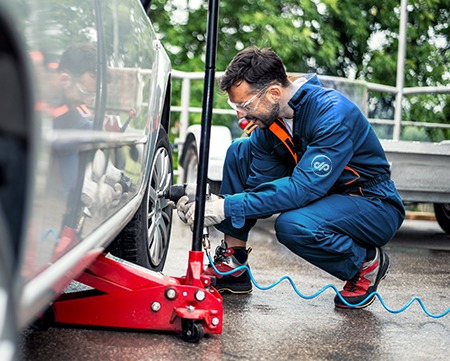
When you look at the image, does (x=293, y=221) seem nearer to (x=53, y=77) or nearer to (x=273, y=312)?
(x=273, y=312)

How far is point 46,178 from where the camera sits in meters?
1.48

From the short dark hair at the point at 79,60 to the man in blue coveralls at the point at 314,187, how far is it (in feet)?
4.10

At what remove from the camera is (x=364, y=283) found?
3.58 metres

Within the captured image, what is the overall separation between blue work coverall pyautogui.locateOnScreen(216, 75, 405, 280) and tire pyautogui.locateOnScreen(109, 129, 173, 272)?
30 cm

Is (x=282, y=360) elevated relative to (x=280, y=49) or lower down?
lower down

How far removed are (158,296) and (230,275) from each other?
3.22ft

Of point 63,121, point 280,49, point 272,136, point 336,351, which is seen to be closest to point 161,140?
point 272,136

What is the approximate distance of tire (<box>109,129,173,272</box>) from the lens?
325 centimetres

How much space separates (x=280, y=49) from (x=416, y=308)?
46.2 feet

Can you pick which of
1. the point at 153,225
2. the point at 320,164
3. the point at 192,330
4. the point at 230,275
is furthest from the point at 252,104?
the point at 192,330

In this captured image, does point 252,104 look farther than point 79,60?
Yes

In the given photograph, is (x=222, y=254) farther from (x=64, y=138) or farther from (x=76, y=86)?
(x=64, y=138)

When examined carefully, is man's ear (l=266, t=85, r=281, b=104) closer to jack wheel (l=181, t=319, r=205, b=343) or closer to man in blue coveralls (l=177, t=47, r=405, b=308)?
man in blue coveralls (l=177, t=47, r=405, b=308)

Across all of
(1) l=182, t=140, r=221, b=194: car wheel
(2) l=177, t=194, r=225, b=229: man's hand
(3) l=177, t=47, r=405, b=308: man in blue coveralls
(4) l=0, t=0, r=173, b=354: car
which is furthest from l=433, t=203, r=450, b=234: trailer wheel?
(4) l=0, t=0, r=173, b=354: car
